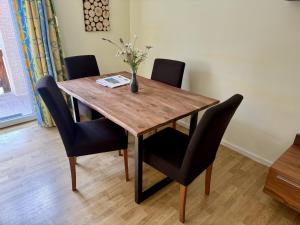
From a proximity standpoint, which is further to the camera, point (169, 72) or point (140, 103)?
point (169, 72)

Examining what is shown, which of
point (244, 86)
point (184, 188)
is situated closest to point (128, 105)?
point (184, 188)

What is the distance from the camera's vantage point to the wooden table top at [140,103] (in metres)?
1.54

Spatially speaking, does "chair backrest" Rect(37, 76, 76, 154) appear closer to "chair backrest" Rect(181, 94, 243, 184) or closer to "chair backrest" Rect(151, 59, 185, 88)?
"chair backrest" Rect(181, 94, 243, 184)

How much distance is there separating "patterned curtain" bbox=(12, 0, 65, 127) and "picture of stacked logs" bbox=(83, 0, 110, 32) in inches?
20.3

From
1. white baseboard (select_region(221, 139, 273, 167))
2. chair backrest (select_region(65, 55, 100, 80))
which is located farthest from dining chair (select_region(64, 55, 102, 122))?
white baseboard (select_region(221, 139, 273, 167))

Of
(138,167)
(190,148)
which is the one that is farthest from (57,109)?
(190,148)

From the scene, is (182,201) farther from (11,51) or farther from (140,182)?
(11,51)

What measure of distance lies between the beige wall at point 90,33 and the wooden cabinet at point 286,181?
2771 millimetres

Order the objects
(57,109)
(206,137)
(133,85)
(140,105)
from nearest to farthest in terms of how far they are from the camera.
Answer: (206,137) < (57,109) < (140,105) < (133,85)

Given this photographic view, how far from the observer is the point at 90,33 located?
10.5 ft

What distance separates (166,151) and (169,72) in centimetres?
119

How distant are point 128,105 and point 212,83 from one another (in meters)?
1.24

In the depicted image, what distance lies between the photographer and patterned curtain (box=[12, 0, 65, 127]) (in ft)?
8.09

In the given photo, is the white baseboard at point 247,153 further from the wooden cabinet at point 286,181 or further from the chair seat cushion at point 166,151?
the chair seat cushion at point 166,151
